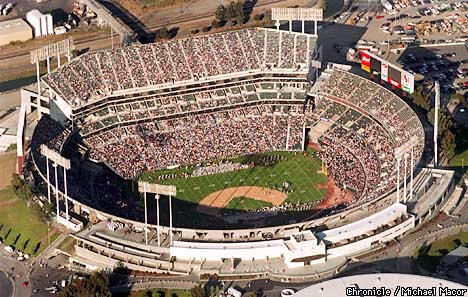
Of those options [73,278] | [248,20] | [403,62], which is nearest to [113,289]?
[73,278]

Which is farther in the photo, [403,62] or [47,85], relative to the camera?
[403,62]

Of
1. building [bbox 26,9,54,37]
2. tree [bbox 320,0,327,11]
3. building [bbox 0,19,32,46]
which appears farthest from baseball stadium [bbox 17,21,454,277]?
tree [bbox 320,0,327,11]

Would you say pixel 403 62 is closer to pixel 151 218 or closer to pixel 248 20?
pixel 248 20

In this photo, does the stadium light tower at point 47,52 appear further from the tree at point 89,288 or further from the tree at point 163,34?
the tree at point 89,288

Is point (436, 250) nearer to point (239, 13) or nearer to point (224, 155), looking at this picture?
point (224, 155)

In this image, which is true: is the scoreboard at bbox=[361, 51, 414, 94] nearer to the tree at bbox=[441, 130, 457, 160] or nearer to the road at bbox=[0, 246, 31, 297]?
the tree at bbox=[441, 130, 457, 160]

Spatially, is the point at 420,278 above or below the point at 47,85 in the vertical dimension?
below
